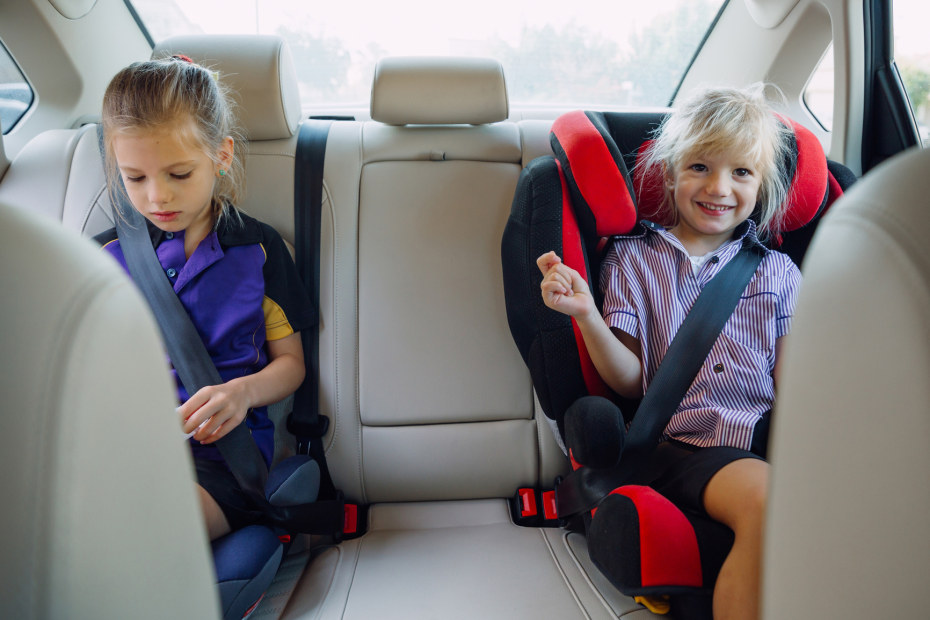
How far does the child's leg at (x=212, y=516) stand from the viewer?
120 cm

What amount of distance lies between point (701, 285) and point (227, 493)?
1.07 metres

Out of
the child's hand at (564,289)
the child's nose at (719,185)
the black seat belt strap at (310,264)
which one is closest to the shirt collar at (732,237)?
the child's nose at (719,185)

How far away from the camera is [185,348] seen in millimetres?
1297

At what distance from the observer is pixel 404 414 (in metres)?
1.56

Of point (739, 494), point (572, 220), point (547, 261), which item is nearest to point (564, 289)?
point (547, 261)

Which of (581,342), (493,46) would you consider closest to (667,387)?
(581,342)

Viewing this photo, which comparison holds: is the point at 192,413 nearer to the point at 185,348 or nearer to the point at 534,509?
the point at 185,348

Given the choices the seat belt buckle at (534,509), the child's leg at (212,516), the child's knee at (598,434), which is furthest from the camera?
the seat belt buckle at (534,509)

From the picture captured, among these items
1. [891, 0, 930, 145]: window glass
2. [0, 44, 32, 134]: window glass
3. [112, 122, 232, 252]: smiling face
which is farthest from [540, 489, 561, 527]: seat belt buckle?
[0, 44, 32, 134]: window glass

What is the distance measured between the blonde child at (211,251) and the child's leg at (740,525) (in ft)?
2.85

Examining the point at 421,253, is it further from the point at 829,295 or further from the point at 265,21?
the point at 829,295

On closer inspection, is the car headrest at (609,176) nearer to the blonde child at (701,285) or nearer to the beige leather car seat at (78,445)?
the blonde child at (701,285)

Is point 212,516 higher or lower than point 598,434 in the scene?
lower

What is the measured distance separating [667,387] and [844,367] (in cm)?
75
